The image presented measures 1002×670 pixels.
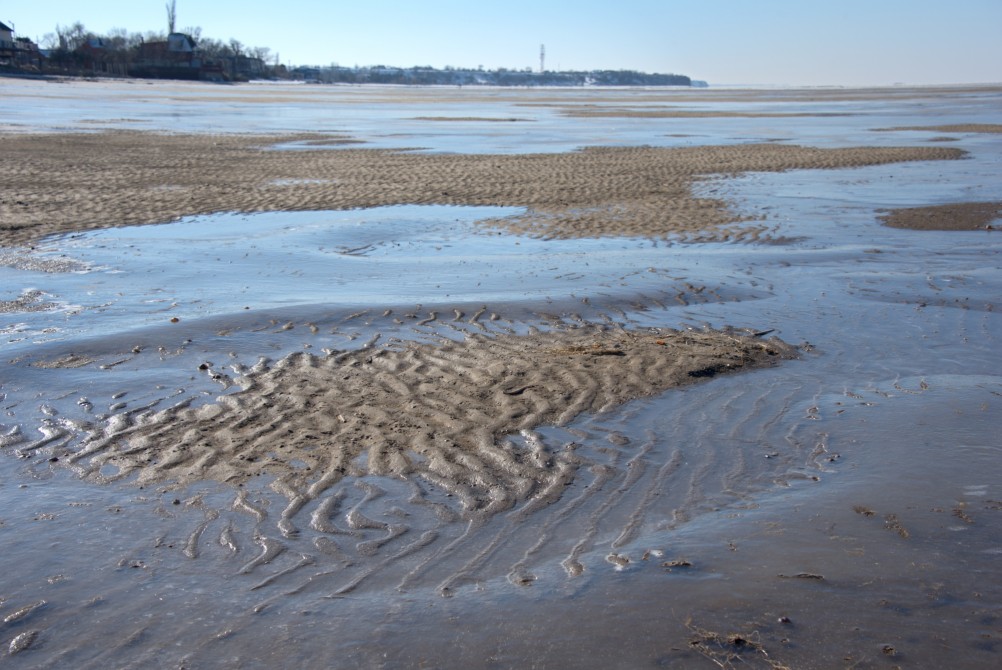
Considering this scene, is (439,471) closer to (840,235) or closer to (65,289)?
(65,289)

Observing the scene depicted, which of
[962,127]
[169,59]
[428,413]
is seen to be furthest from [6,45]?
[428,413]

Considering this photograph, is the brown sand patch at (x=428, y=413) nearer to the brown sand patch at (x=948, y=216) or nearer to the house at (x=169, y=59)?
the brown sand patch at (x=948, y=216)

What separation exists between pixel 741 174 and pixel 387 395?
→ 15875mm

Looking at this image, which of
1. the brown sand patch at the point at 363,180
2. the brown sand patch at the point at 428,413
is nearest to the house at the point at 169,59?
the brown sand patch at the point at 363,180

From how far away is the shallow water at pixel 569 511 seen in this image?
3.52 metres

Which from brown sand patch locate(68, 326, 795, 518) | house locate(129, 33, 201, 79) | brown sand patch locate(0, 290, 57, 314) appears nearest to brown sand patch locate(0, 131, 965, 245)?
brown sand patch locate(0, 290, 57, 314)

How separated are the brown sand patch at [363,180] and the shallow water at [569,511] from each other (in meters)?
4.25

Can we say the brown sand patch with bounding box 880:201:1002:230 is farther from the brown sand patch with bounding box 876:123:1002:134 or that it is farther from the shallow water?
the brown sand patch with bounding box 876:123:1002:134

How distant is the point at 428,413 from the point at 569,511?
1.58 metres

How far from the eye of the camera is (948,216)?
46.9 feet

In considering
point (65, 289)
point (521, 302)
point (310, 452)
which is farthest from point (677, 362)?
point (65, 289)

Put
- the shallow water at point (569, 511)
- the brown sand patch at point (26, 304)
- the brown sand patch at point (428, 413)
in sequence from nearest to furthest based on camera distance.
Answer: the shallow water at point (569, 511) < the brown sand patch at point (428, 413) < the brown sand patch at point (26, 304)

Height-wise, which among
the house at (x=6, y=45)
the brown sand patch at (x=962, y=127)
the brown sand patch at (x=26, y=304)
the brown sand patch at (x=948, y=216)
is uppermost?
the house at (x=6, y=45)

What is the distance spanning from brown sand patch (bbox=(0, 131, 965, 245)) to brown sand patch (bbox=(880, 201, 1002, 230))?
2670mm
